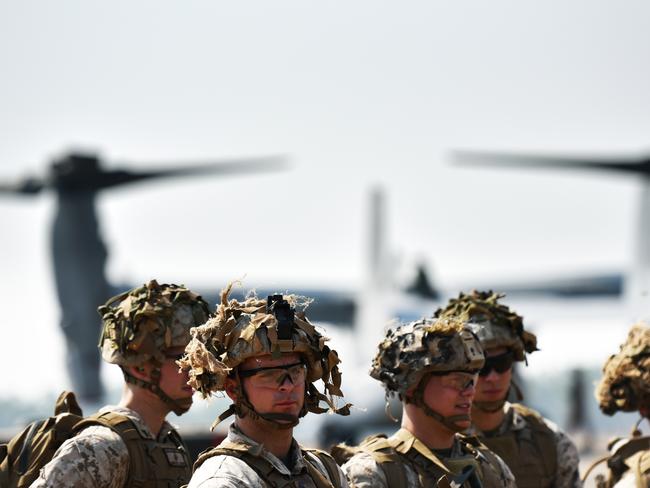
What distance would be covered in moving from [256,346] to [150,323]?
2.31 m

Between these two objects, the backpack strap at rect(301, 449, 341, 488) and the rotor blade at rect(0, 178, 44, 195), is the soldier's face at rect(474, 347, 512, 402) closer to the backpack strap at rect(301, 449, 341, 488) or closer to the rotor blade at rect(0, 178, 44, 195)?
the backpack strap at rect(301, 449, 341, 488)

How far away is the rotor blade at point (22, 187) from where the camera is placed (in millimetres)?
68500

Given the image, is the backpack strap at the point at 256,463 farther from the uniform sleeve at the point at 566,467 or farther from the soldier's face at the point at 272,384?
the uniform sleeve at the point at 566,467

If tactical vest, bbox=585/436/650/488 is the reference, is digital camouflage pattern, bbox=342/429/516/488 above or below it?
above

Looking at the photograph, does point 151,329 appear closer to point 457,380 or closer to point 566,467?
point 457,380

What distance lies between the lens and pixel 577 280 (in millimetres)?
89688

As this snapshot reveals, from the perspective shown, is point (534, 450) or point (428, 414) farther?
point (534, 450)

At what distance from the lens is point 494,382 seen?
31.3 feet

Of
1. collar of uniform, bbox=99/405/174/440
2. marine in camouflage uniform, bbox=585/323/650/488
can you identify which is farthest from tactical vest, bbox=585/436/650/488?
collar of uniform, bbox=99/405/174/440

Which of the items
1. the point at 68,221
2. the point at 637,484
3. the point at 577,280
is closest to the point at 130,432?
the point at 637,484

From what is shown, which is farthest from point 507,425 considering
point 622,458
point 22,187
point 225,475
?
point 22,187

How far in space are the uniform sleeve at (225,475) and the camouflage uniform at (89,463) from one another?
1587mm

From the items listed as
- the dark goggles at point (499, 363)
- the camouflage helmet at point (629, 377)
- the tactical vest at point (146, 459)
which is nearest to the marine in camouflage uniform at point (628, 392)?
the camouflage helmet at point (629, 377)

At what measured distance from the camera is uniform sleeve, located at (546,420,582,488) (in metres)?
9.66
